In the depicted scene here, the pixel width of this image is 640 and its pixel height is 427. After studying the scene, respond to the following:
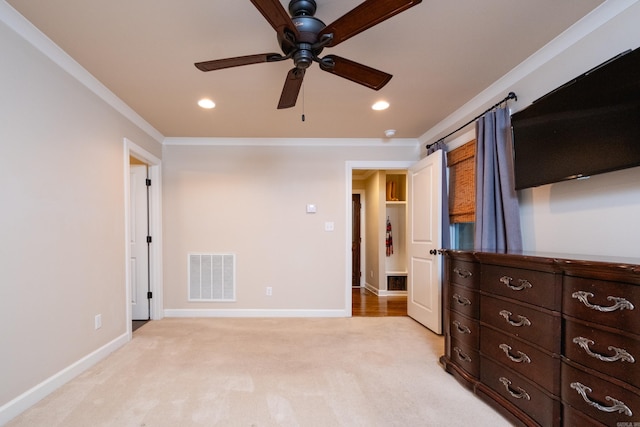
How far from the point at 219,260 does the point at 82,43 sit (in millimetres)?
2582

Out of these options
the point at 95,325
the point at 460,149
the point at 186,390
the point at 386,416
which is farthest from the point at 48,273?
the point at 460,149

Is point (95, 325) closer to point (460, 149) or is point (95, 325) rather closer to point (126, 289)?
point (126, 289)

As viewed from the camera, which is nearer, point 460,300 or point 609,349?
point 609,349

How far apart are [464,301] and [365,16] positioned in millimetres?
1846

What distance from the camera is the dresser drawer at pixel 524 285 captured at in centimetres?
138

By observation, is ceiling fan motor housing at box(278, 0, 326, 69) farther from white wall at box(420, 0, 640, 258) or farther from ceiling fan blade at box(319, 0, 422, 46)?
white wall at box(420, 0, 640, 258)

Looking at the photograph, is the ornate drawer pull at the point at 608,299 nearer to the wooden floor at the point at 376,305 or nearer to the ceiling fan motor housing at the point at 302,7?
the ceiling fan motor housing at the point at 302,7

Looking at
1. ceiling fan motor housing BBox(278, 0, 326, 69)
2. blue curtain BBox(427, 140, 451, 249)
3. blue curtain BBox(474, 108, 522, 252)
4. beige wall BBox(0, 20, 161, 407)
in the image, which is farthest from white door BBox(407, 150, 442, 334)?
beige wall BBox(0, 20, 161, 407)

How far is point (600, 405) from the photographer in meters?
1.19

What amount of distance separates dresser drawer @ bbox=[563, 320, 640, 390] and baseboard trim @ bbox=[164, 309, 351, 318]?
2.68 m

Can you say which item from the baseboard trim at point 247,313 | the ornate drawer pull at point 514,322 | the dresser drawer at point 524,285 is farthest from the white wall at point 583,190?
the baseboard trim at point 247,313

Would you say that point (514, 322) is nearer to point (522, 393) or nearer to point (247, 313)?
point (522, 393)

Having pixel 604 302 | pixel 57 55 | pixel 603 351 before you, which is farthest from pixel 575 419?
pixel 57 55

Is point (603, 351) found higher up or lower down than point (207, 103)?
lower down
